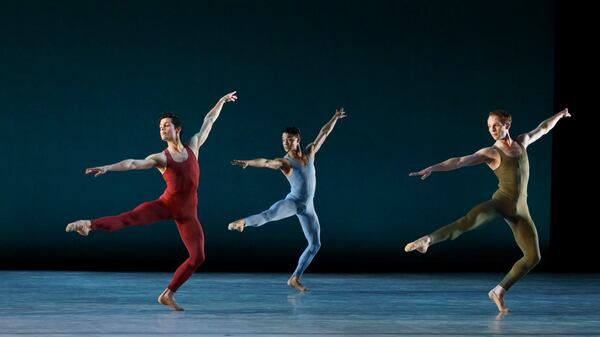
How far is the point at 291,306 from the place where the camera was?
6.62 m

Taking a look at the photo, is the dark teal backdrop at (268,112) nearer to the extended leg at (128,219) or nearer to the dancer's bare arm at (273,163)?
the dancer's bare arm at (273,163)

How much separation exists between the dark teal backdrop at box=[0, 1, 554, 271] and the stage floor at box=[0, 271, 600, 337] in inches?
40.7

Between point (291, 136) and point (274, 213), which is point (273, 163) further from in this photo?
point (274, 213)

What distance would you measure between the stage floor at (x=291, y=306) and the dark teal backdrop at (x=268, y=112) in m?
1.03

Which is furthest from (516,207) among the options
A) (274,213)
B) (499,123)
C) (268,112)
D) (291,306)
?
(268,112)

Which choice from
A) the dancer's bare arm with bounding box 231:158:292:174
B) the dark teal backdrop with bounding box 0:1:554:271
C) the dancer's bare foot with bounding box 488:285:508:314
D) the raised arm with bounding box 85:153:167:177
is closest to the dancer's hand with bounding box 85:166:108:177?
the raised arm with bounding box 85:153:167:177

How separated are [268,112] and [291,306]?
3.71 metres

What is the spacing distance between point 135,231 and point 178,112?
121cm

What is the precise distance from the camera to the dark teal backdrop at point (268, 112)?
9.80 meters

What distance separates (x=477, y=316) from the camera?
6230 millimetres

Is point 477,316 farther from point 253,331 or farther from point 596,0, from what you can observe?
point 596,0

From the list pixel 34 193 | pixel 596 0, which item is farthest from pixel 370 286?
pixel 596 0

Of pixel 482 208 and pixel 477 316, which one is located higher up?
pixel 482 208

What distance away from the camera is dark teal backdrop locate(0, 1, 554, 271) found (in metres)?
9.80
